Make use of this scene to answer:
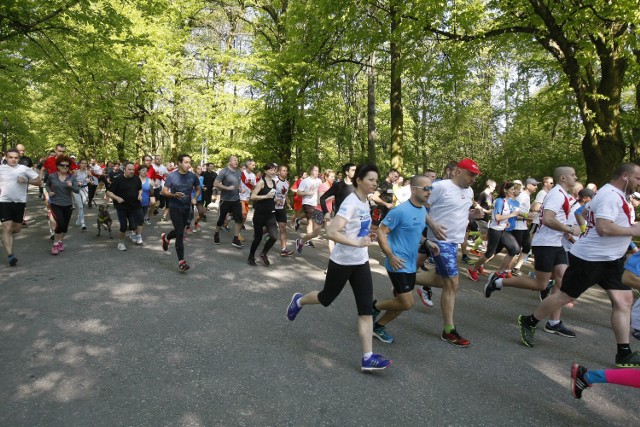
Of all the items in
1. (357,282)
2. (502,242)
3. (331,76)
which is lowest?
(502,242)

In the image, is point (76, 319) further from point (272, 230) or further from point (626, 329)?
point (626, 329)

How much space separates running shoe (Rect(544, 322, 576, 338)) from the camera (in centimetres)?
520

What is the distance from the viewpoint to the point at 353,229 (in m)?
4.15

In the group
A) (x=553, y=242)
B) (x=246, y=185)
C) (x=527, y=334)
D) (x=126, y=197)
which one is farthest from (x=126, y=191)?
(x=553, y=242)

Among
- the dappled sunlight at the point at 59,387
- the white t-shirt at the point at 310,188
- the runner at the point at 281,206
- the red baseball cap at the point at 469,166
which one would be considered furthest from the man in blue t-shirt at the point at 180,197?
the red baseball cap at the point at 469,166

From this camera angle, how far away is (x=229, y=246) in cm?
995

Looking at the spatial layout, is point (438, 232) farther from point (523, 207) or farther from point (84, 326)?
point (84, 326)

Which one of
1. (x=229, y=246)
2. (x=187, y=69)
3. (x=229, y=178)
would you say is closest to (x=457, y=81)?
(x=229, y=178)

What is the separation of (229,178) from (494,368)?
7500 millimetres

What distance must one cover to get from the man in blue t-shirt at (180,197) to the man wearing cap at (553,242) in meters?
5.28

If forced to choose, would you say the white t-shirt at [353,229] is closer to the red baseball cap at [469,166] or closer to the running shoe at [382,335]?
the running shoe at [382,335]

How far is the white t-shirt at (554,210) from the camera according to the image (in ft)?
16.6

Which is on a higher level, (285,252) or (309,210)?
(309,210)

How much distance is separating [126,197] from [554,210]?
8.13m
